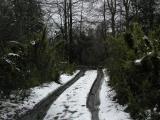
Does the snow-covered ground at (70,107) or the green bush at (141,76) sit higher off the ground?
the green bush at (141,76)

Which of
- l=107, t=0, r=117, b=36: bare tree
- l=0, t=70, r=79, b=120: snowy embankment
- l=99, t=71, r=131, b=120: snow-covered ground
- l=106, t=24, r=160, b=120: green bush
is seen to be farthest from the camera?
l=107, t=0, r=117, b=36: bare tree

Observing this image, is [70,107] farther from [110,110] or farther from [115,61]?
[115,61]

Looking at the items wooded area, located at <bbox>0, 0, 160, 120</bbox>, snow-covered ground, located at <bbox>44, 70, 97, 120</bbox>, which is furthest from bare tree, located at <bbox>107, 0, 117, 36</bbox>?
snow-covered ground, located at <bbox>44, 70, 97, 120</bbox>

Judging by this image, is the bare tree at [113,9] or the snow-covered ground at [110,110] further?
the bare tree at [113,9]

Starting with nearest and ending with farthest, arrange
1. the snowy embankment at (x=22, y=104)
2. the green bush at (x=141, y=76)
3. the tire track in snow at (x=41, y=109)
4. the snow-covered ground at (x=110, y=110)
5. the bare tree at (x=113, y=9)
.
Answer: the green bush at (x=141, y=76)
the snow-covered ground at (x=110, y=110)
the tire track in snow at (x=41, y=109)
the snowy embankment at (x=22, y=104)
the bare tree at (x=113, y=9)

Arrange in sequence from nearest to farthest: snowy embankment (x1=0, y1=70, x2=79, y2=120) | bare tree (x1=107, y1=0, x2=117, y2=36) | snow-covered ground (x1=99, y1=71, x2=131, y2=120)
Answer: snow-covered ground (x1=99, y1=71, x2=131, y2=120) → snowy embankment (x1=0, y1=70, x2=79, y2=120) → bare tree (x1=107, y1=0, x2=117, y2=36)

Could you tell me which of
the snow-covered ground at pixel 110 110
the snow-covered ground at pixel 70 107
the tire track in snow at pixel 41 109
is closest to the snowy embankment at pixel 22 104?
the tire track in snow at pixel 41 109

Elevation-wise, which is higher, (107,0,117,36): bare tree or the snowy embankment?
(107,0,117,36): bare tree

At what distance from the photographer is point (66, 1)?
4178 cm

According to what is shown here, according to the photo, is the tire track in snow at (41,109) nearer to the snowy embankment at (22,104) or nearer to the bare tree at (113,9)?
the snowy embankment at (22,104)

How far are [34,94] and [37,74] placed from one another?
345 cm

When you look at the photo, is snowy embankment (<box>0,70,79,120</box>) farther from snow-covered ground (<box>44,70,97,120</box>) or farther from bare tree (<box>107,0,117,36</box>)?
bare tree (<box>107,0,117,36</box>)

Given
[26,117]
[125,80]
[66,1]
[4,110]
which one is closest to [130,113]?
[125,80]

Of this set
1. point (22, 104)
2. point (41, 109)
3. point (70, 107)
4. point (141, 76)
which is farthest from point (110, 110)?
point (22, 104)
